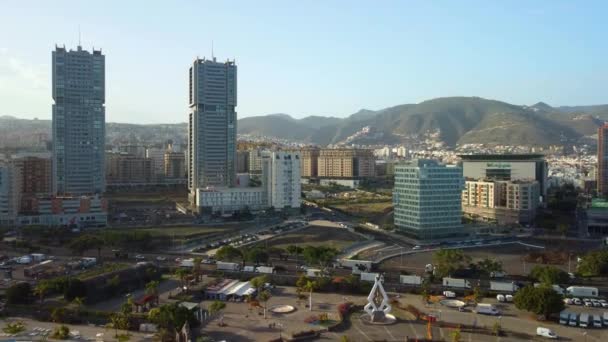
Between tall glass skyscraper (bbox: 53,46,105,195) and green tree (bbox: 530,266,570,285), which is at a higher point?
tall glass skyscraper (bbox: 53,46,105,195)

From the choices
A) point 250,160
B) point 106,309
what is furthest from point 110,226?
point 250,160

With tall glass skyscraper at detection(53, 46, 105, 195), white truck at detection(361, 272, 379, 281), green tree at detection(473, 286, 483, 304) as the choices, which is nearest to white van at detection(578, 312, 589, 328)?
green tree at detection(473, 286, 483, 304)

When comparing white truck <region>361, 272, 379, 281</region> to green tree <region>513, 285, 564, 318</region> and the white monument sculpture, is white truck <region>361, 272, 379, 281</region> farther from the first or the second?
green tree <region>513, 285, 564, 318</region>

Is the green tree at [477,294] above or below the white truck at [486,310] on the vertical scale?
above

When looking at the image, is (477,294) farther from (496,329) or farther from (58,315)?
(58,315)

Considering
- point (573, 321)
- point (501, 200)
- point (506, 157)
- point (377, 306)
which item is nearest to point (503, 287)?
point (573, 321)

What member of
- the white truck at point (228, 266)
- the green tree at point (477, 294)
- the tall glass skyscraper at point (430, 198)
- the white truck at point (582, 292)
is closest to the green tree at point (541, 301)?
the green tree at point (477, 294)

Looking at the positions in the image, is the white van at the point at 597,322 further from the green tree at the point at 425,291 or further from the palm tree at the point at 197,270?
the palm tree at the point at 197,270
